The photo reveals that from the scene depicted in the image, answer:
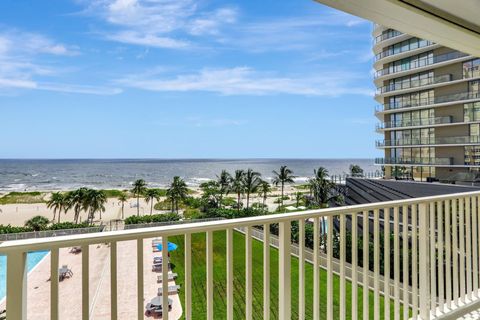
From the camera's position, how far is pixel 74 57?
12.3m

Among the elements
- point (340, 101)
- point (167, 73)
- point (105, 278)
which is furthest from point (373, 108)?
point (105, 278)

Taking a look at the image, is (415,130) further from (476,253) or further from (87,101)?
(476,253)

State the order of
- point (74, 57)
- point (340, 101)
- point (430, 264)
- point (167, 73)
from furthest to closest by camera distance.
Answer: point (340, 101), point (167, 73), point (74, 57), point (430, 264)

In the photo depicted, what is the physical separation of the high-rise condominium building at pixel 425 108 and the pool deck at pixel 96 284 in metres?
18.7

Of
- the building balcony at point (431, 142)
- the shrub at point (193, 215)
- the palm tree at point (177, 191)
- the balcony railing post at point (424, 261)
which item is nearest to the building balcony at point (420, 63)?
the building balcony at point (431, 142)

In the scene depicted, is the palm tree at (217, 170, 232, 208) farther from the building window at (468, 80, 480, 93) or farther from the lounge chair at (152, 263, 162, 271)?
the building window at (468, 80, 480, 93)

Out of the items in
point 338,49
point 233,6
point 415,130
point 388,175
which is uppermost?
point 338,49

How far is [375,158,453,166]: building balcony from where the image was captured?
61.8 feet

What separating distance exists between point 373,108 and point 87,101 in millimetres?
19346

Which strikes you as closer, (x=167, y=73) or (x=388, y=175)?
(x=167, y=73)

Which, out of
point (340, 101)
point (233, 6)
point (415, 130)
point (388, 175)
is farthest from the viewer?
point (340, 101)

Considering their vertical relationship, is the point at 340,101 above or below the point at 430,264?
above

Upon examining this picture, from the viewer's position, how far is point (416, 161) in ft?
67.3

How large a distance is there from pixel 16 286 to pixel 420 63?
76.3 ft
